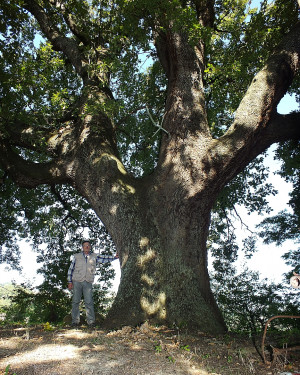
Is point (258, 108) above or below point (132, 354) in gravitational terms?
above

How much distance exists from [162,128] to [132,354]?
14.2 ft

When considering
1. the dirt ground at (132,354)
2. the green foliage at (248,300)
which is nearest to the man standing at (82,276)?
the dirt ground at (132,354)

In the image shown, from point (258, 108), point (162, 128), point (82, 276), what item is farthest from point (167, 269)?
point (258, 108)

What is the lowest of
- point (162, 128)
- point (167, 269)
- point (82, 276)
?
point (82, 276)

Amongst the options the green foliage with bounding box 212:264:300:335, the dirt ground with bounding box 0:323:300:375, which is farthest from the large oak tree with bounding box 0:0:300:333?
the green foliage with bounding box 212:264:300:335

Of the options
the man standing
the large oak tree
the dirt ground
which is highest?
the large oak tree

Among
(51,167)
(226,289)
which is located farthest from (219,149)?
(226,289)

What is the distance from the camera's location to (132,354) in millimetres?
3488

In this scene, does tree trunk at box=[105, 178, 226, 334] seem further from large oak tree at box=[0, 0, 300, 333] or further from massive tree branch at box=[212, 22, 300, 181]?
massive tree branch at box=[212, 22, 300, 181]

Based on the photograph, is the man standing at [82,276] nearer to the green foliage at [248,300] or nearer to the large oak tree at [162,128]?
the large oak tree at [162,128]

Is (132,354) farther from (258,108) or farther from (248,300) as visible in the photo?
(248,300)

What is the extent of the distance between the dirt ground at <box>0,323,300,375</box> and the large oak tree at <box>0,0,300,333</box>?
2.42 ft

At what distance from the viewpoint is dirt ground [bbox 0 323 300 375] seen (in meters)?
3.04

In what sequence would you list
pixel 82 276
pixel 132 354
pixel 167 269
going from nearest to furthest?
pixel 132 354 → pixel 167 269 → pixel 82 276
